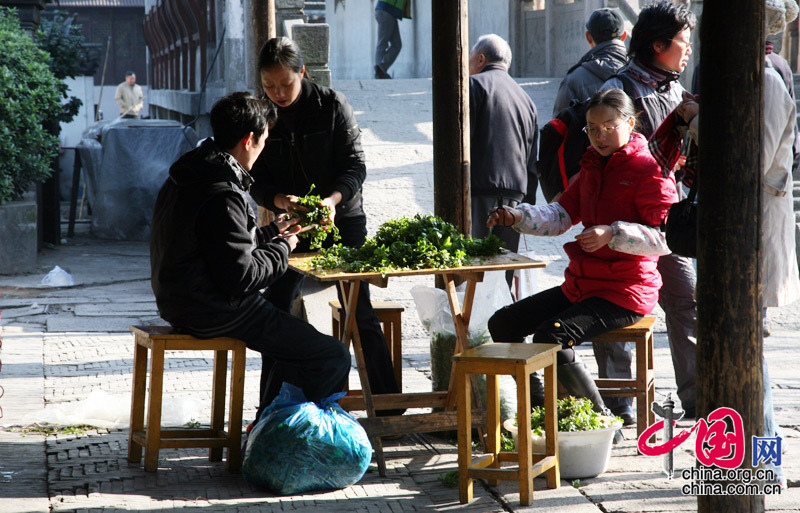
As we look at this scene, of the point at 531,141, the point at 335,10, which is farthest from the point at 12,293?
the point at 335,10

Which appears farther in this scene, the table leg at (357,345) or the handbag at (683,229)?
the table leg at (357,345)

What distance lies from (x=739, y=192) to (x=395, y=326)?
261cm

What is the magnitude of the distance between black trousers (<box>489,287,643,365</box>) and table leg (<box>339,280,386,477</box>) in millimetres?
711

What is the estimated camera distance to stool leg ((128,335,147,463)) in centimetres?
464

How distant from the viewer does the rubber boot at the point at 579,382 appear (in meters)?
4.56

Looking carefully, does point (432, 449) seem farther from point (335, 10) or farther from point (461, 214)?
point (335, 10)

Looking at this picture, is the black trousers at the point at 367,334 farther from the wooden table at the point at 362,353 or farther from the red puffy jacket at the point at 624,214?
the red puffy jacket at the point at 624,214

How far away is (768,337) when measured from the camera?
25.4 ft

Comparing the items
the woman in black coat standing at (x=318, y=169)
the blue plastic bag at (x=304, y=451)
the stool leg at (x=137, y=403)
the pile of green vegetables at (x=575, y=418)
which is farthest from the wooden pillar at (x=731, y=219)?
the stool leg at (x=137, y=403)

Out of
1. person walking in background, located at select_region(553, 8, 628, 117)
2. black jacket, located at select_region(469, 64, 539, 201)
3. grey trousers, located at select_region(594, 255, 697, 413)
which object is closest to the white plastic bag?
black jacket, located at select_region(469, 64, 539, 201)

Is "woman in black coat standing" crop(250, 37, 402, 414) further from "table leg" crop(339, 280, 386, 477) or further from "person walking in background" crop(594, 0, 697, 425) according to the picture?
"person walking in background" crop(594, 0, 697, 425)

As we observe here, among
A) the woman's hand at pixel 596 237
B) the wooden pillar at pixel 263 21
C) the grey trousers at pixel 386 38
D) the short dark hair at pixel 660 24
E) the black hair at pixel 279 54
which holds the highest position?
the grey trousers at pixel 386 38

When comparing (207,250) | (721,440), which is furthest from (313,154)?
(721,440)

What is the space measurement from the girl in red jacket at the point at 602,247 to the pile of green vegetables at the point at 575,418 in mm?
156
